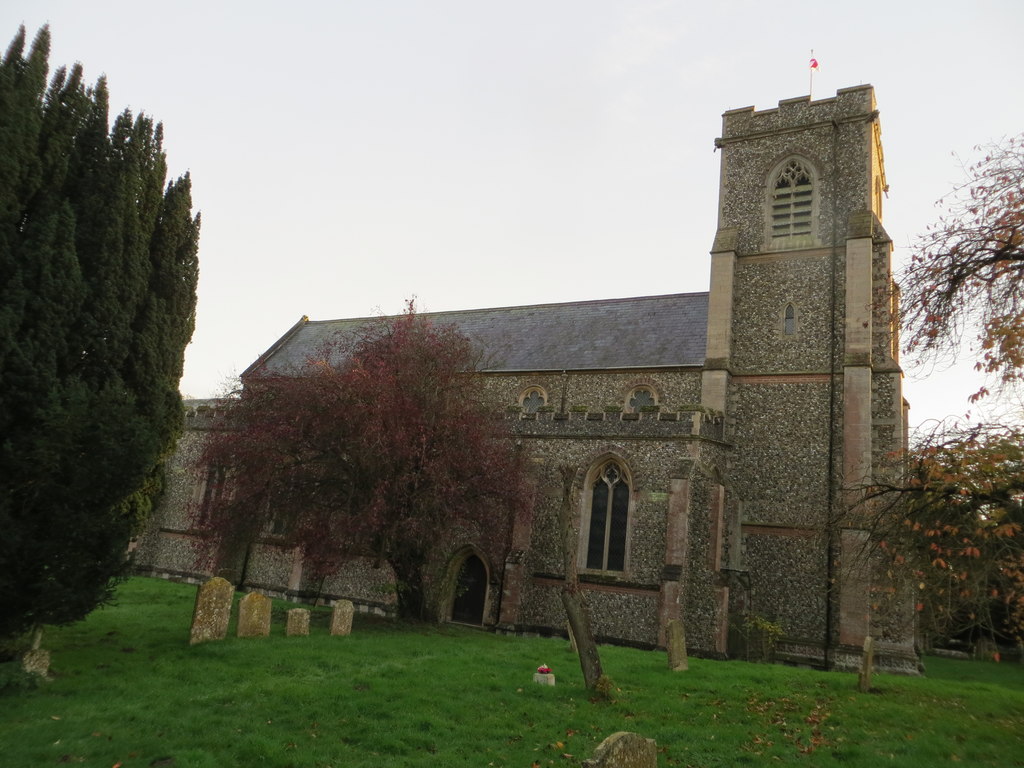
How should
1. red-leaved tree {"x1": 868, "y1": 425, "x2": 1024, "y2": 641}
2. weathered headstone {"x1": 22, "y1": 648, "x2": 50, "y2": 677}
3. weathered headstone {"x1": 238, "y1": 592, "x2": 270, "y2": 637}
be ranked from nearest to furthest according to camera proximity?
red-leaved tree {"x1": 868, "y1": 425, "x2": 1024, "y2": 641}, weathered headstone {"x1": 22, "y1": 648, "x2": 50, "y2": 677}, weathered headstone {"x1": 238, "y1": 592, "x2": 270, "y2": 637}

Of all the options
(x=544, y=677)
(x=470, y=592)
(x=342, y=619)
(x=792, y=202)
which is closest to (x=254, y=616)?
(x=342, y=619)

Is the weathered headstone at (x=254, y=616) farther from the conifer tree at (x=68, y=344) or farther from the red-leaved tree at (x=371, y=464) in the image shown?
the conifer tree at (x=68, y=344)

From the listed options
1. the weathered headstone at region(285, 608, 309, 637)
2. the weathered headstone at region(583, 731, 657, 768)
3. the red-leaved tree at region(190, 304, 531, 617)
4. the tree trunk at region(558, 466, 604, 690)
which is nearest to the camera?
the weathered headstone at region(583, 731, 657, 768)

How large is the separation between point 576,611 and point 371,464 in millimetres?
6268

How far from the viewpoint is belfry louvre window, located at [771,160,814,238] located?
2122 centimetres

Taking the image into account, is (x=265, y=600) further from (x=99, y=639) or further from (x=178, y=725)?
(x=178, y=725)

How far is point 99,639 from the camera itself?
1141 centimetres

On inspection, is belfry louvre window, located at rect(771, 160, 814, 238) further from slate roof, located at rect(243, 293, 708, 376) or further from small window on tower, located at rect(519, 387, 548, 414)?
small window on tower, located at rect(519, 387, 548, 414)

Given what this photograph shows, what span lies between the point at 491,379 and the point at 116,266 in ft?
49.5

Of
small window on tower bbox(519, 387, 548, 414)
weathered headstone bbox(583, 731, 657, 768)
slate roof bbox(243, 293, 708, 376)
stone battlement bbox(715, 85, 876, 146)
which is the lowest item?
weathered headstone bbox(583, 731, 657, 768)

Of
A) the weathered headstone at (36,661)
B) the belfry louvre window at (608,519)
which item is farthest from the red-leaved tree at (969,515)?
the weathered headstone at (36,661)

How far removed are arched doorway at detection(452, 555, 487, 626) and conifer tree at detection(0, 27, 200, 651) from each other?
10.8m

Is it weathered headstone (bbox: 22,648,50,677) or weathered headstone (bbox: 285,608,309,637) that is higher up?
weathered headstone (bbox: 285,608,309,637)

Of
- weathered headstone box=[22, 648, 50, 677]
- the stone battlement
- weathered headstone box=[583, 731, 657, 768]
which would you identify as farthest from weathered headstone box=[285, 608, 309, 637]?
the stone battlement
